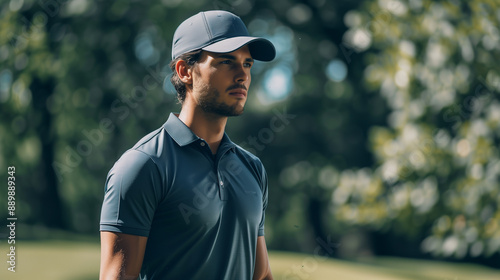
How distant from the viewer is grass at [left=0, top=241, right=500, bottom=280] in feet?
29.3

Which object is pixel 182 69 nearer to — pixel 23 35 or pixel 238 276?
pixel 238 276

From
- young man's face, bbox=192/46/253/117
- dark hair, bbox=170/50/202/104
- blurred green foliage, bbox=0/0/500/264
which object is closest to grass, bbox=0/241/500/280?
blurred green foliage, bbox=0/0/500/264

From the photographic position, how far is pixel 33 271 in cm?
891

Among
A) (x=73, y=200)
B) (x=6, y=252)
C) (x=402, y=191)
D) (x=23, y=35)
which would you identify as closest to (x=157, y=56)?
(x=23, y=35)

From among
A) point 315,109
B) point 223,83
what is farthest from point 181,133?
point 315,109

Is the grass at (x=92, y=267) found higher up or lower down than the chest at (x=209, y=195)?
lower down

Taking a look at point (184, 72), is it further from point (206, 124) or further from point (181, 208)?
point (181, 208)

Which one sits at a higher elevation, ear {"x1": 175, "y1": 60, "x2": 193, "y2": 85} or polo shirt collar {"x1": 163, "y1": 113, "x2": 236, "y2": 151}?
ear {"x1": 175, "y1": 60, "x2": 193, "y2": 85}

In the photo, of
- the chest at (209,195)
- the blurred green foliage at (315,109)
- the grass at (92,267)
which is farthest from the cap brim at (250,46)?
the grass at (92,267)

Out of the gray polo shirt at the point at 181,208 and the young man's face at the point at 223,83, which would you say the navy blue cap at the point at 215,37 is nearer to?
the young man's face at the point at 223,83

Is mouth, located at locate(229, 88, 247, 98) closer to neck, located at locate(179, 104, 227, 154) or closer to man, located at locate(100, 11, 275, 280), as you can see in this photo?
man, located at locate(100, 11, 275, 280)

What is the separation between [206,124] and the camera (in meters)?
2.52

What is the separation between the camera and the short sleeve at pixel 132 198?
215 centimetres

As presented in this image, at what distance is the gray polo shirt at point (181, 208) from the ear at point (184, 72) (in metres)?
0.23
